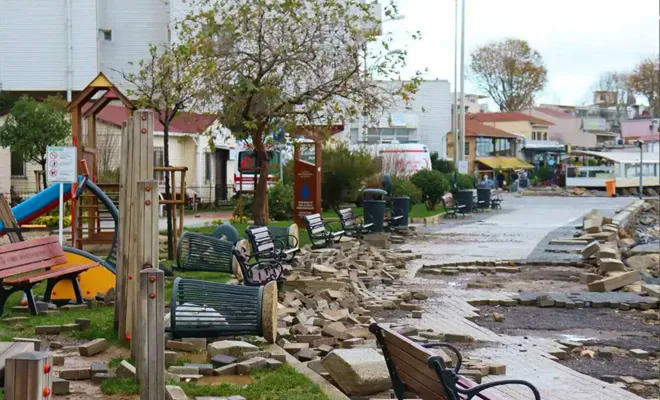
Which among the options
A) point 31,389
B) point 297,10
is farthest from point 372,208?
point 31,389

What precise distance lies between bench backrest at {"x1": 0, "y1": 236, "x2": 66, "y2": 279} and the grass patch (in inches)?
162

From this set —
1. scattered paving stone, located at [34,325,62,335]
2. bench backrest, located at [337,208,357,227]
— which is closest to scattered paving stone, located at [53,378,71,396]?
scattered paving stone, located at [34,325,62,335]

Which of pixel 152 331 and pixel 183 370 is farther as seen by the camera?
pixel 183 370

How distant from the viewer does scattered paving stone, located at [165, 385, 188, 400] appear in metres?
6.72

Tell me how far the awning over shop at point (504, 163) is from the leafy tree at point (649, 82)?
28.9 meters

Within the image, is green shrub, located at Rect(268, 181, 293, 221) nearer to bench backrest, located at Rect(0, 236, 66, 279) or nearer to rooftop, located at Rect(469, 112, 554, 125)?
bench backrest, located at Rect(0, 236, 66, 279)

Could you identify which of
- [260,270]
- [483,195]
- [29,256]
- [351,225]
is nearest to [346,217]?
[351,225]

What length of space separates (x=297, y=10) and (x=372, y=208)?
5.60m

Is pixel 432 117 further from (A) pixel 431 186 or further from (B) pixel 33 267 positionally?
(B) pixel 33 267

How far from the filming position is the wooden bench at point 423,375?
548cm

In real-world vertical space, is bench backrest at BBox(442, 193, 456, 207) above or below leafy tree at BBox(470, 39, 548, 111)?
below

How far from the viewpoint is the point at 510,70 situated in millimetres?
104500

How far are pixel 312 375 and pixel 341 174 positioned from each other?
89.4 feet

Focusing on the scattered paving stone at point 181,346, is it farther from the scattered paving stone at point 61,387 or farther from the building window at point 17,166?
the building window at point 17,166
